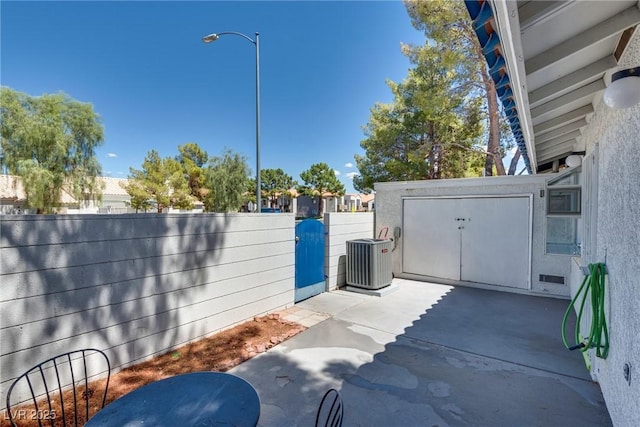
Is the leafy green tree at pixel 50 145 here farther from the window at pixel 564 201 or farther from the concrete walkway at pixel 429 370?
the window at pixel 564 201

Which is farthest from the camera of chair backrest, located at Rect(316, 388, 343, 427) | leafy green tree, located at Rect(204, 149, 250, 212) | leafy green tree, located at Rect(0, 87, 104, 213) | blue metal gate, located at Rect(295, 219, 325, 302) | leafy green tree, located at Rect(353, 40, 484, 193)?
leafy green tree, located at Rect(204, 149, 250, 212)

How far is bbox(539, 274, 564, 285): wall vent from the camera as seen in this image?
5793 millimetres

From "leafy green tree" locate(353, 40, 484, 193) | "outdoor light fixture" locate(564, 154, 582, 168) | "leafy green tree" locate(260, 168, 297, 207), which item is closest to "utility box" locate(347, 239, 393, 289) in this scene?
"outdoor light fixture" locate(564, 154, 582, 168)

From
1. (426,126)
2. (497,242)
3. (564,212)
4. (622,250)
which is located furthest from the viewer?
(426,126)

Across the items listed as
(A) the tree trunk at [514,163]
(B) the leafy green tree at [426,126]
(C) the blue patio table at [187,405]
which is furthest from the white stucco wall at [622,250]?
(A) the tree trunk at [514,163]

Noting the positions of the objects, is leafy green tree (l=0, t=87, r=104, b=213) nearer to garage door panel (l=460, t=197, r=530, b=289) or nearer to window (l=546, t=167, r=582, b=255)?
garage door panel (l=460, t=197, r=530, b=289)

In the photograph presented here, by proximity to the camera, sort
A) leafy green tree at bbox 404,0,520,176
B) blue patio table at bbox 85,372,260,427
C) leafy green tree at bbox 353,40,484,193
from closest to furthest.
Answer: blue patio table at bbox 85,372,260,427 → leafy green tree at bbox 404,0,520,176 → leafy green tree at bbox 353,40,484,193

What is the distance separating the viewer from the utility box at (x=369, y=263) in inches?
240

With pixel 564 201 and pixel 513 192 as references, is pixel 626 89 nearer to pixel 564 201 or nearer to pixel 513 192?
pixel 564 201

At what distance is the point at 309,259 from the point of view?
5891mm

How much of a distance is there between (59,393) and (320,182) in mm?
37674

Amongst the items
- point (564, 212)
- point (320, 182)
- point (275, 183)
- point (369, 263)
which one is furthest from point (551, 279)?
point (275, 183)

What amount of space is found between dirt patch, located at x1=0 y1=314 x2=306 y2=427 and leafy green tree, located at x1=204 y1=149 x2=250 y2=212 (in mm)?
21679

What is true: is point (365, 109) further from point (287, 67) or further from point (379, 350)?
point (379, 350)
